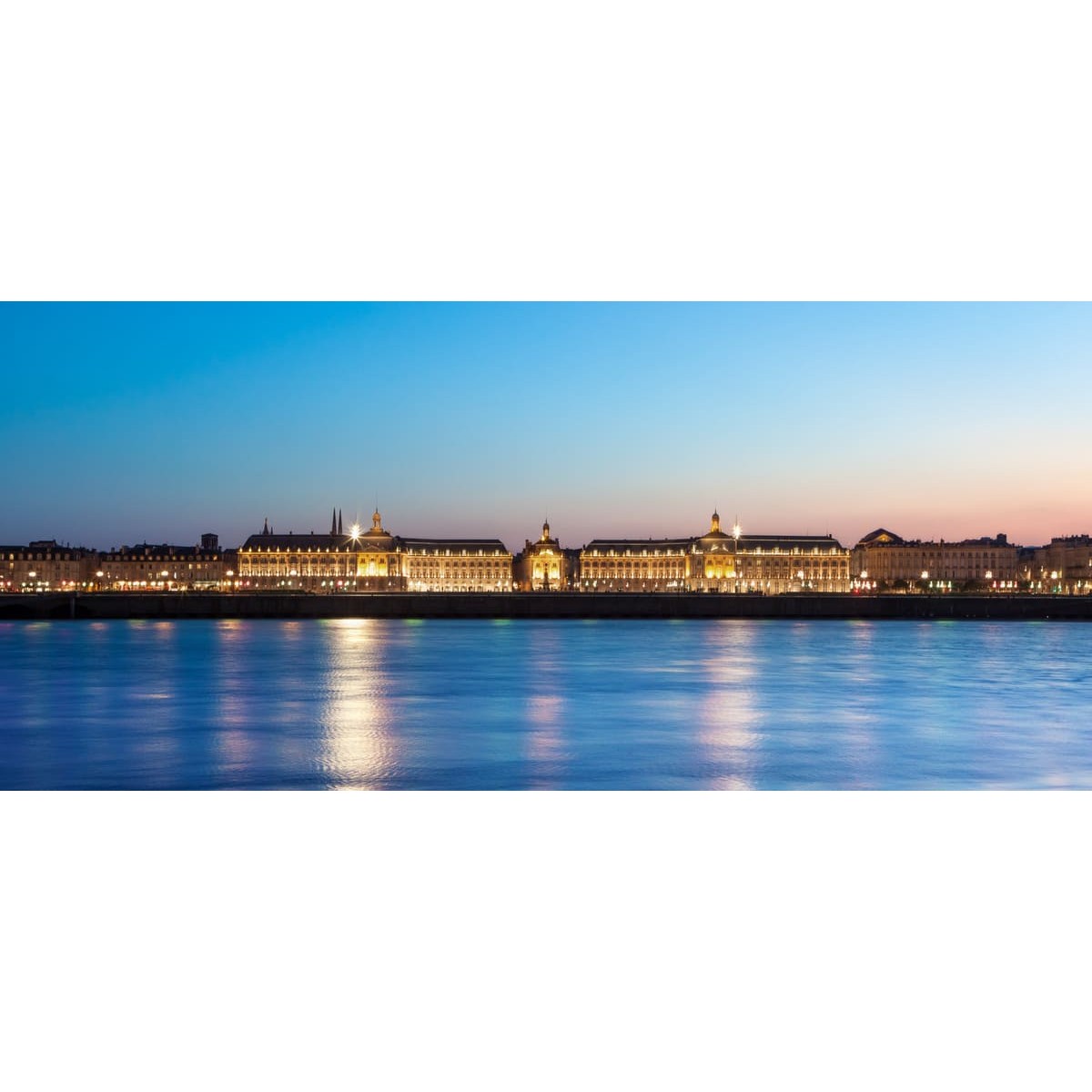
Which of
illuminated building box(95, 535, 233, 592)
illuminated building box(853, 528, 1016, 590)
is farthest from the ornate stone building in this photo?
illuminated building box(853, 528, 1016, 590)

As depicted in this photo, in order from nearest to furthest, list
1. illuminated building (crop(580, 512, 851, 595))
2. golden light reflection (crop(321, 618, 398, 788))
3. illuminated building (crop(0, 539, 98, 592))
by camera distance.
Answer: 1. golden light reflection (crop(321, 618, 398, 788))
2. illuminated building (crop(0, 539, 98, 592))
3. illuminated building (crop(580, 512, 851, 595))

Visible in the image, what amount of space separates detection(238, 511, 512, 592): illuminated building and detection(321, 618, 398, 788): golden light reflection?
67.7 metres

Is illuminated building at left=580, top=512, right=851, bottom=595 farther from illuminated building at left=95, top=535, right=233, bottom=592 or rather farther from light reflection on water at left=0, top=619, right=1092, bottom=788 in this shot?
light reflection on water at left=0, top=619, right=1092, bottom=788

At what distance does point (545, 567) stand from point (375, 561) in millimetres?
14764

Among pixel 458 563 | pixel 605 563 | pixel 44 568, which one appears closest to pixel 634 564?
pixel 605 563

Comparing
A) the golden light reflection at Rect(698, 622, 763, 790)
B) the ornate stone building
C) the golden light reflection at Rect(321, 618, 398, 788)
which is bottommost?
the golden light reflection at Rect(698, 622, 763, 790)

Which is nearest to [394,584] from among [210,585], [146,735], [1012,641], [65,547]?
[210,585]

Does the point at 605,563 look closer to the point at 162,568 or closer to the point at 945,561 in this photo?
the point at 945,561

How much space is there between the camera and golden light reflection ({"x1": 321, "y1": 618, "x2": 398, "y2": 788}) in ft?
40.1

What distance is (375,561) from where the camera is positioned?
3905 inches
